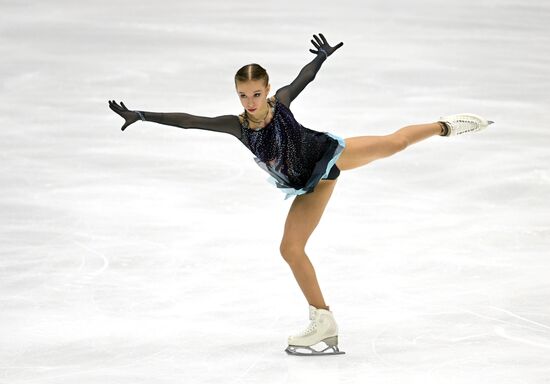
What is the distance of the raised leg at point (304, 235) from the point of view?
16.1 ft

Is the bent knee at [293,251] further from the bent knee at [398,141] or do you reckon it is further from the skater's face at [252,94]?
the bent knee at [398,141]

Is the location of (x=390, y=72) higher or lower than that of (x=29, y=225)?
higher

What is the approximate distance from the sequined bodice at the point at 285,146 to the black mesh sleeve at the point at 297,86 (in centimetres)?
8

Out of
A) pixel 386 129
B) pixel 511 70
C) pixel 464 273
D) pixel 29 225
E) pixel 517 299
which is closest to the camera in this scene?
pixel 517 299

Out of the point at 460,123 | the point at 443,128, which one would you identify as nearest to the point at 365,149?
the point at 443,128

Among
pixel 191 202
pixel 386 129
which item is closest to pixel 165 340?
pixel 191 202

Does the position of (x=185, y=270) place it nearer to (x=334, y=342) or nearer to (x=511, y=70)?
(x=334, y=342)

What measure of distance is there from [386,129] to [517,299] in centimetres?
324

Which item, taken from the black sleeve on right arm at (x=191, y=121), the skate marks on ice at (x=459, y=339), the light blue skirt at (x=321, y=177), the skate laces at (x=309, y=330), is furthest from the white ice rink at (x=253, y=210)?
the black sleeve on right arm at (x=191, y=121)

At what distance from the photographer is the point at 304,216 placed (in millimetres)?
4969

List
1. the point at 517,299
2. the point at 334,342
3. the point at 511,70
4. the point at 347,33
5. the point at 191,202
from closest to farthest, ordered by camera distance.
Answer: the point at 334,342 < the point at 517,299 < the point at 191,202 < the point at 511,70 < the point at 347,33

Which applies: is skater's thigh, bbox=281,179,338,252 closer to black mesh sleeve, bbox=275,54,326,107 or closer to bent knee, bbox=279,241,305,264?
bent knee, bbox=279,241,305,264

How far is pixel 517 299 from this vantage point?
560 cm

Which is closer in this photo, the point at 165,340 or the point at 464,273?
the point at 165,340
